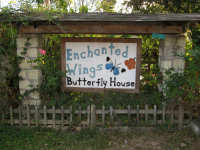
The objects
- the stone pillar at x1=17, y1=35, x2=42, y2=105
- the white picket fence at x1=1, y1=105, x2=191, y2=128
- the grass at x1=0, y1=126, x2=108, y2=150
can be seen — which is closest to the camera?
the grass at x1=0, y1=126, x2=108, y2=150

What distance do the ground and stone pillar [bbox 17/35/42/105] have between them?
0.74m

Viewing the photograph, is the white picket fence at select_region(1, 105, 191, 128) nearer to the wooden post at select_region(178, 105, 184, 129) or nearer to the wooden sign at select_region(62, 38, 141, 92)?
the wooden post at select_region(178, 105, 184, 129)

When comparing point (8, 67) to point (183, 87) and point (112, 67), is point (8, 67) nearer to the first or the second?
point (112, 67)

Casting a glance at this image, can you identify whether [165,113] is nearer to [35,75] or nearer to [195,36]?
[195,36]

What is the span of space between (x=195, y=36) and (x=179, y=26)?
182 cm

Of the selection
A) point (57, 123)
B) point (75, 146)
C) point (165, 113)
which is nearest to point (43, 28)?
point (57, 123)

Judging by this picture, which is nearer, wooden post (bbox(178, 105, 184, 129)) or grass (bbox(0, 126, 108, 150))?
grass (bbox(0, 126, 108, 150))

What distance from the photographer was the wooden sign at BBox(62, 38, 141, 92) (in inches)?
189

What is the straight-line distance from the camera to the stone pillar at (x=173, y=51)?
435 centimetres

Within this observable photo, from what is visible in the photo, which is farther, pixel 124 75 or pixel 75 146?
pixel 124 75

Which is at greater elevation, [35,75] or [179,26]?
[179,26]

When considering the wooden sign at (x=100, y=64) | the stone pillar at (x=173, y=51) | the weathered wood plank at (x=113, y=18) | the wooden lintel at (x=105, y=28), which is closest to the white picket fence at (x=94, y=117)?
the wooden sign at (x=100, y=64)

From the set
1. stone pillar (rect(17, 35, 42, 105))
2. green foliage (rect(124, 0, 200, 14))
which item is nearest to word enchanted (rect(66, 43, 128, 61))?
stone pillar (rect(17, 35, 42, 105))

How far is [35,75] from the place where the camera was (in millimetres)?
4559
